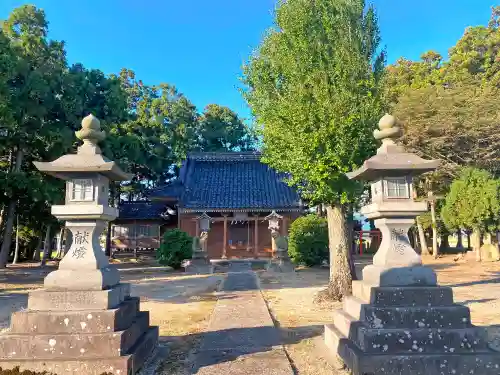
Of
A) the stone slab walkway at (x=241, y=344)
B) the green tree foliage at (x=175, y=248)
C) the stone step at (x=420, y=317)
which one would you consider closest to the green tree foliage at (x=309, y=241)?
the green tree foliage at (x=175, y=248)

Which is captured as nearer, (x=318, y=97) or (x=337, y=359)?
(x=337, y=359)

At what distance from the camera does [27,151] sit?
18609 mm

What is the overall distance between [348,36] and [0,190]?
639 inches

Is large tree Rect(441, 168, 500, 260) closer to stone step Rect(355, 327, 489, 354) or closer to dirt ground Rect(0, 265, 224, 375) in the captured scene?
dirt ground Rect(0, 265, 224, 375)

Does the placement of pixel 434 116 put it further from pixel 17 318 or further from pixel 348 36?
pixel 17 318

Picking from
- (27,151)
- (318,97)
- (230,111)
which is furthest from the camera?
(230,111)

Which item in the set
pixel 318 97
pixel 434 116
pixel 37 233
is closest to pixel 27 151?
pixel 37 233

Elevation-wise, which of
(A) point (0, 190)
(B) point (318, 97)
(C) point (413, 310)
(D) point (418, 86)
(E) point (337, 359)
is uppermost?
(D) point (418, 86)

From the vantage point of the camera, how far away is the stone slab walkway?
4.66 meters

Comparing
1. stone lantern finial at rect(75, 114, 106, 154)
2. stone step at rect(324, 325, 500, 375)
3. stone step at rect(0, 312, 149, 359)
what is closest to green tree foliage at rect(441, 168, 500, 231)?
stone step at rect(324, 325, 500, 375)

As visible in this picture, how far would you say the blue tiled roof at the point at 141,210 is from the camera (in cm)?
2706

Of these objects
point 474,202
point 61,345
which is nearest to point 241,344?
point 61,345

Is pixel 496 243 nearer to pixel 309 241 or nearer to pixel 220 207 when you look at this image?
pixel 309 241

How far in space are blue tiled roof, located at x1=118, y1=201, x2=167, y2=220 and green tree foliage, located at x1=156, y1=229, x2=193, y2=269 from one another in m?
8.93
